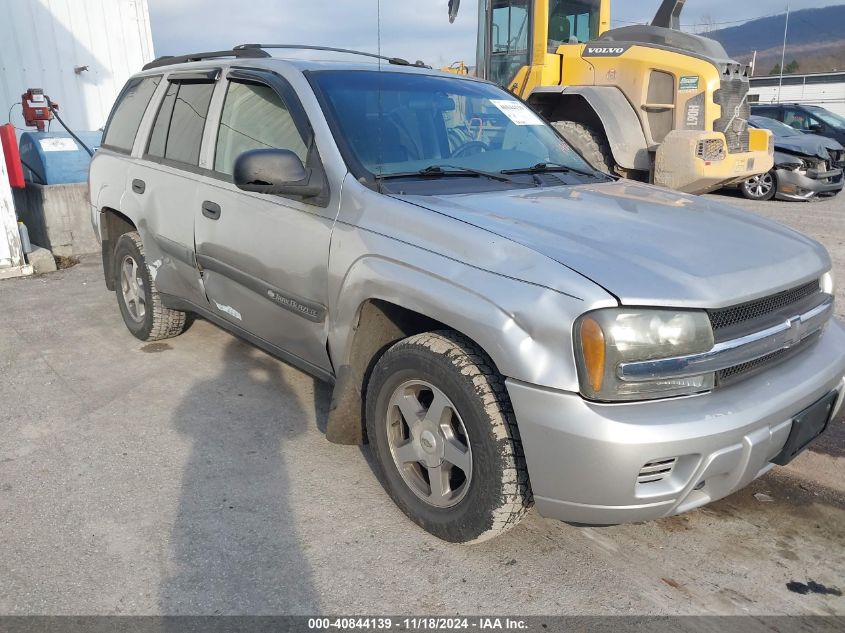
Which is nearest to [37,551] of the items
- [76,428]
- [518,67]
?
[76,428]

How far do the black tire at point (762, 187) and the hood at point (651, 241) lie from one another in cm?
957

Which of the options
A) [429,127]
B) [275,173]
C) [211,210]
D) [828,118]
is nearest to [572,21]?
[429,127]

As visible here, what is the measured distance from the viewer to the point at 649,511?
7.39 feet

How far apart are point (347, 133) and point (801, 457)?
106 inches

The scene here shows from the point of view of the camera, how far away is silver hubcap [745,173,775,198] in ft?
38.1

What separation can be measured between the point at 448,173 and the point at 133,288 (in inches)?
112

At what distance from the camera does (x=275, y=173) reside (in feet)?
9.54

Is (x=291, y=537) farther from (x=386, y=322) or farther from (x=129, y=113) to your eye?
(x=129, y=113)

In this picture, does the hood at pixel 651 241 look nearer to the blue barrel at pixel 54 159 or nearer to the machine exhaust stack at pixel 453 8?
the machine exhaust stack at pixel 453 8

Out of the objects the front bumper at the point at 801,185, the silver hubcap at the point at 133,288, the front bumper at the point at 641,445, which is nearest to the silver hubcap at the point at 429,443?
the front bumper at the point at 641,445

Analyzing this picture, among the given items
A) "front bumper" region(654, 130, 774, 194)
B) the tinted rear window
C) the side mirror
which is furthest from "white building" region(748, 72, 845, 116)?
the side mirror

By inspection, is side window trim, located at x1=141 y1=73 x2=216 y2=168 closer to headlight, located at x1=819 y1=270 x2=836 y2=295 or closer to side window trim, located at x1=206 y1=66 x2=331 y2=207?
side window trim, located at x1=206 y1=66 x2=331 y2=207

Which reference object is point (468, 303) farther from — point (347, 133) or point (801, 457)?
point (801, 457)

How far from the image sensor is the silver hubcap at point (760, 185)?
38.1ft
